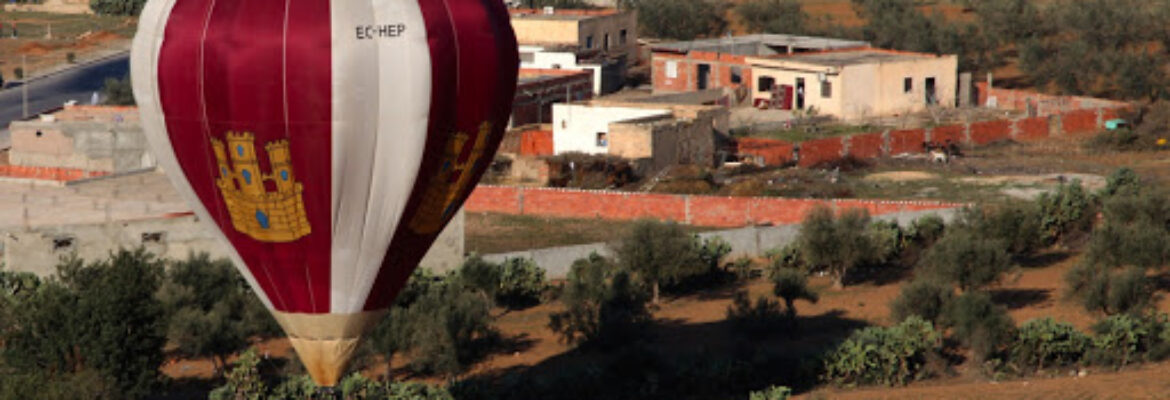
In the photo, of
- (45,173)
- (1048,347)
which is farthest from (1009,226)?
(45,173)

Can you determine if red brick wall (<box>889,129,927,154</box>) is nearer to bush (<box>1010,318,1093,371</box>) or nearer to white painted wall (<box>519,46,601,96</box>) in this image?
white painted wall (<box>519,46,601,96</box>)

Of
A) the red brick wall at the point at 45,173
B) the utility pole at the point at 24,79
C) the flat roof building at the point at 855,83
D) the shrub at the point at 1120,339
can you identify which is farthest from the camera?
the utility pole at the point at 24,79

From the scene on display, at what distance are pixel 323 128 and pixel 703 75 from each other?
134 feet

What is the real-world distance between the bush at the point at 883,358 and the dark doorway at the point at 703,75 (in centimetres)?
3334

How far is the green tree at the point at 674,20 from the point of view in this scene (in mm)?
82062

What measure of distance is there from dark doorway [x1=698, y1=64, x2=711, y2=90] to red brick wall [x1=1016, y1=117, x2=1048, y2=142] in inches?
431

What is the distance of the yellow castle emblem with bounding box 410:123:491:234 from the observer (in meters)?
24.8

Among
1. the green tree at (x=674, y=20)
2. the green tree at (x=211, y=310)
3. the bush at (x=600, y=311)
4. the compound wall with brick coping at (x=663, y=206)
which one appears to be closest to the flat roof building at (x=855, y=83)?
the compound wall with brick coping at (x=663, y=206)

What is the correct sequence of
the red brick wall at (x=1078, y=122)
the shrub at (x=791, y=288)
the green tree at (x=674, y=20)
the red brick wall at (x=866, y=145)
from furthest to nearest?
1. the green tree at (x=674, y=20)
2. the red brick wall at (x=1078, y=122)
3. the red brick wall at (x=866, y=145)
4. the shrub at (x=791, y=288)

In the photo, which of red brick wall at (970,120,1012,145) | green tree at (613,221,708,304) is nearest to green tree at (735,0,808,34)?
red brick wall at (970,120,1012,145)

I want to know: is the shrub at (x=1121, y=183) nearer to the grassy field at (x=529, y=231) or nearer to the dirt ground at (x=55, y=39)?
the grassy field at (x=529, y=231)

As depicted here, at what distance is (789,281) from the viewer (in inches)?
1374

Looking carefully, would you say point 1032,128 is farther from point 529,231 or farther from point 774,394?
point 774,394

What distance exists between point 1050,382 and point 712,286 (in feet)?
31.7
